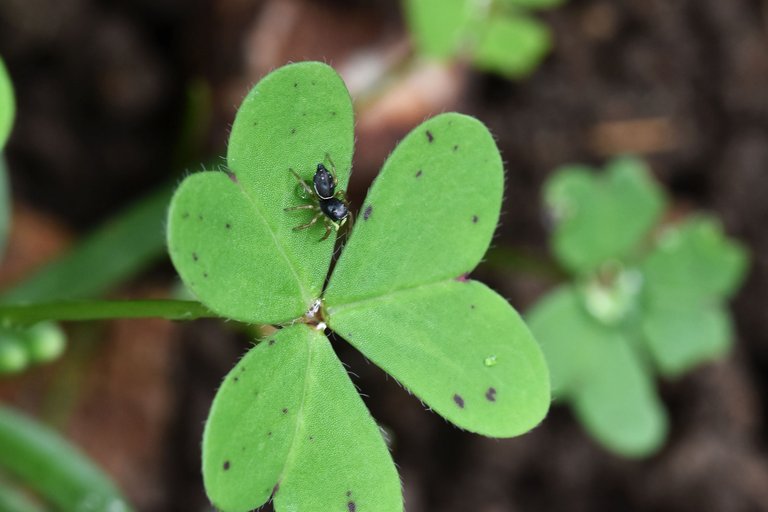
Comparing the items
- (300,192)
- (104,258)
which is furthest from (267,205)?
(104,258)

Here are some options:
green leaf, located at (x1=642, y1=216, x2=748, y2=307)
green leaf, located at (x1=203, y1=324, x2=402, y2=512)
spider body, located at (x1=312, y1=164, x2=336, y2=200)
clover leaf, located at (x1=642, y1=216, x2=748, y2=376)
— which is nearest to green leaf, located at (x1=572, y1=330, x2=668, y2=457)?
clover leaf, located at (x1=642, y1=216, x2=748, y2=376)

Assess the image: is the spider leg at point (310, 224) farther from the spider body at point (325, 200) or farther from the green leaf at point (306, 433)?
the green leaf at point (306, 433)

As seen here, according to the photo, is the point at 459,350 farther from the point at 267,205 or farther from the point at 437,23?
the point at 437,23

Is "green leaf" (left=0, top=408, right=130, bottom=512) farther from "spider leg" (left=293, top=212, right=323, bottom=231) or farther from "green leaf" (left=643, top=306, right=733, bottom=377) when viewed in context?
"green leaf" (left=643, top=306, right=733, bottom=377)

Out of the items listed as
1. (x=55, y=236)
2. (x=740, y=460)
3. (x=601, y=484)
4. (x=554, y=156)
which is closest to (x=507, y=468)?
(x=601, y=484)

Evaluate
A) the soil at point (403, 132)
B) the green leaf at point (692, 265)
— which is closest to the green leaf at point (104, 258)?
the soil at point (403, 132)
